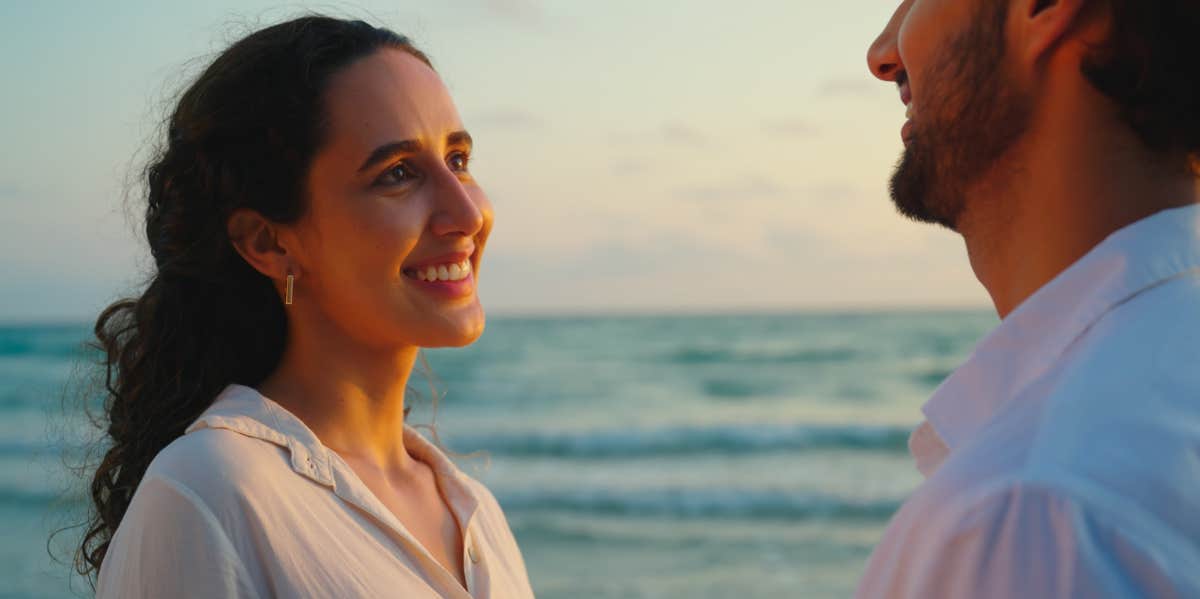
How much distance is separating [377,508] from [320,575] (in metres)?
0.25

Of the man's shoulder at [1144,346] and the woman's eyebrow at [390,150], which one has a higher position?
the man's shoulder at [1144,346]

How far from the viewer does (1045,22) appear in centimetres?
137

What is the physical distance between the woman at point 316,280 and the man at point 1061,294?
4.05 ft

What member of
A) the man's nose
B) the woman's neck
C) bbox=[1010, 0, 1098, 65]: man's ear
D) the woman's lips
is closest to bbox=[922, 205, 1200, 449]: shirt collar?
bbox=[1010, 0, 1098, 65]: man's ear

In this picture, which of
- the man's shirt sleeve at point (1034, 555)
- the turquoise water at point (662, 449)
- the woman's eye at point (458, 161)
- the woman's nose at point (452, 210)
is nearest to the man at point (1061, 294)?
the man's shirt sleeve at point (1034, 555)

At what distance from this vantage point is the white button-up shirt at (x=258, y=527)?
210 centimetres

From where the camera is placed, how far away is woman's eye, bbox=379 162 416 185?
102 inches

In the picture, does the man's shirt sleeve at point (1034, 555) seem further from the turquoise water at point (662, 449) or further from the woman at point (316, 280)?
the turquoise water at point (662, 449)

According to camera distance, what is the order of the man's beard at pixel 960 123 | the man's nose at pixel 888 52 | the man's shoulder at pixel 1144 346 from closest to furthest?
the man's shoulder at pixel 1144 346
the man's beard at pixel 960 123
the man's nose at pixel 888 52

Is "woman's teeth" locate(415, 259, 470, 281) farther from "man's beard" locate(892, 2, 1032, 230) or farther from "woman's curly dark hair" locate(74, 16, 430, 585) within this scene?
"man's beard" locate(892, 2, 1032, 230)

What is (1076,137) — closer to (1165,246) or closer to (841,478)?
(1165,246)

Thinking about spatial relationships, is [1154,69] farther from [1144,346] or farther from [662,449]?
[662,449]

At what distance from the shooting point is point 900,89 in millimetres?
1804

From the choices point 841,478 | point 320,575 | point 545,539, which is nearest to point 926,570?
point 320,575
